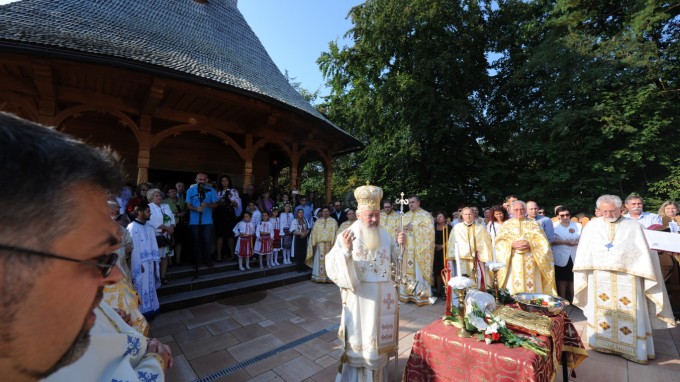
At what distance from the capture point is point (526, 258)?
5129mm

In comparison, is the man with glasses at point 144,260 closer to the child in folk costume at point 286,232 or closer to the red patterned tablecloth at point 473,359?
the child in folk costume at point 286,232

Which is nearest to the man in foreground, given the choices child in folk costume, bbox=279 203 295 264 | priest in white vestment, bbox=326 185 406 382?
priest in white vestment, bbox=326 185 406 382

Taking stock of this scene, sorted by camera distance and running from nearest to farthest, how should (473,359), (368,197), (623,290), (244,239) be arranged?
(473,359)
(368,197)
(623,290)
(244,239)

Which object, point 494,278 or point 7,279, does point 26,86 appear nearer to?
point 7,279

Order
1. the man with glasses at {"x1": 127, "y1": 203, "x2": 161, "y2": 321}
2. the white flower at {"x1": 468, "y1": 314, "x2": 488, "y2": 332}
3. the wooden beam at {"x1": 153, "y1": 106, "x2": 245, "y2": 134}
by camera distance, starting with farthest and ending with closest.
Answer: the wooden beam at {"x1": 153, "y1": 106, "x2": 245, "y2": 134} < the man with glasses at {"x1": 127, "y1": 203, "x2": 161, "y2": 321} < the white flower at {"x1": 468, "y1": 314, "x2": 488, "y2": 332}

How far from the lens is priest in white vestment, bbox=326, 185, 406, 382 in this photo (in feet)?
9.84

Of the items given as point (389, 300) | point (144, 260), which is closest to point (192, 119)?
point (144, 260)

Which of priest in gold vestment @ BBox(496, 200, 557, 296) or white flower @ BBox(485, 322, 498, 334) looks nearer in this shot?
white flower @ BBox(485, 322, 498, 334)

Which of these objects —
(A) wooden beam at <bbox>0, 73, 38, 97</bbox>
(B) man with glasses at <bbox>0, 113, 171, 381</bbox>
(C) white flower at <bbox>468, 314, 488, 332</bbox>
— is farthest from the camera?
(A) wooden beam at <bbox>0, 73, 38, 97</bbox>

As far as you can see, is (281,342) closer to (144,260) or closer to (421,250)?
(144,260)

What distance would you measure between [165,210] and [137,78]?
10.2ft

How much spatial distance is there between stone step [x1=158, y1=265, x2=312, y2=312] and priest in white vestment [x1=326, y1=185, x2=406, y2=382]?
13.3 ft

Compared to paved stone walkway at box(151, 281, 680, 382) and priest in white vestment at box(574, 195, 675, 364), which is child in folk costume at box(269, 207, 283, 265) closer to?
paved stone walkway at box(151, 281, 680, 382)

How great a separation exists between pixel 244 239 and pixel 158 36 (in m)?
7.19
